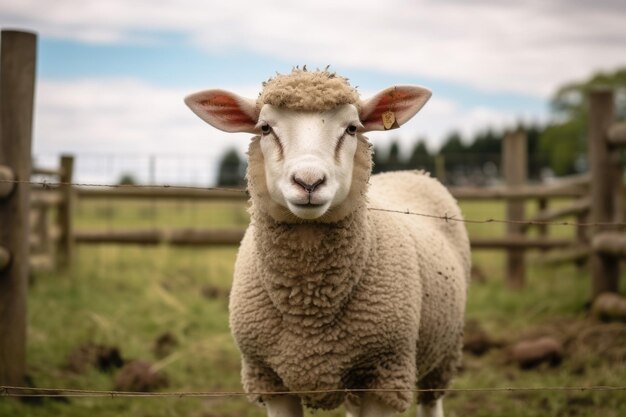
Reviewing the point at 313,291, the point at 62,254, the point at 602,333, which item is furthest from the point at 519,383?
the point at 62,254

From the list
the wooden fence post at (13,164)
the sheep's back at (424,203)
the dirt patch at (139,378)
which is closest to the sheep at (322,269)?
the sheep's back at (424,203)

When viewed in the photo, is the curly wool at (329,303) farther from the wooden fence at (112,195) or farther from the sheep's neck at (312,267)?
the wooden fence at (112,195)

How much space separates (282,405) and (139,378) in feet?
6.74

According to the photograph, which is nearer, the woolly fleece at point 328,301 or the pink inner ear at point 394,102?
the woolly fleece at point 328,301

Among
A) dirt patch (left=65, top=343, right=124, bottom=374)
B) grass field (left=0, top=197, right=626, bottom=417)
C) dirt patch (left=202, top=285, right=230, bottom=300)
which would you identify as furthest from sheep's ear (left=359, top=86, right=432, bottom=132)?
dirt patch (left=202, top=285, right=230, bottom=300)

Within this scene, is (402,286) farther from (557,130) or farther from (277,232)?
→ (557,130)

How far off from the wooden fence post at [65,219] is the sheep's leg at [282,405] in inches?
252

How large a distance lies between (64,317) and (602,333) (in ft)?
15.5

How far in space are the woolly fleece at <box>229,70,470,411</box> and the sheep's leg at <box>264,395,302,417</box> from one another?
5cm

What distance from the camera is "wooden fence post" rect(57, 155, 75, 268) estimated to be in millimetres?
8984

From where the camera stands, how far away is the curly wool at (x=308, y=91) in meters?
2.87

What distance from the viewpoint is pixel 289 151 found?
2.80 m

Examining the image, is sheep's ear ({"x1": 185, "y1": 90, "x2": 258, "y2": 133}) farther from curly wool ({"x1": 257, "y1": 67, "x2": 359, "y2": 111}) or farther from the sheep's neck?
the sheep's neck

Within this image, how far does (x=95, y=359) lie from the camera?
533 centimetres
